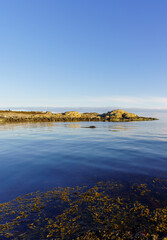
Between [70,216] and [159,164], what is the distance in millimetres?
6695

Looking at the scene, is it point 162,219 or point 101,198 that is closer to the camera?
point 162,219

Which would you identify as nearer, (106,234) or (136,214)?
(106,234)

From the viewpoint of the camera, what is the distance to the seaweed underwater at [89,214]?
10.5 feet

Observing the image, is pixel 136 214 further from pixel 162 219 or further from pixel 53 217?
pixel 53 217

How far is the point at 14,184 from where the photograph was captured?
5.72 metres

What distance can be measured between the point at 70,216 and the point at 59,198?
104cm

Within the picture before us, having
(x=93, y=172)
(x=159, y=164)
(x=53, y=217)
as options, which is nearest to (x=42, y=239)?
(x=53, y=217)

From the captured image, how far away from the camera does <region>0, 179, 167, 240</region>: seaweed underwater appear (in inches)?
126

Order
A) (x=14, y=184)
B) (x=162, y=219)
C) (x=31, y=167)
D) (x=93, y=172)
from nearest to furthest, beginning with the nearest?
(x=162, y=219)
(x=14, y=184)
(x=93, y=172)
(x=31, y=167)

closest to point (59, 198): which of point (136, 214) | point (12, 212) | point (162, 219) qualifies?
point (12, 212)

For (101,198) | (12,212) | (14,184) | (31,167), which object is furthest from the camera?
(31,167)

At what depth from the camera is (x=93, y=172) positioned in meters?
7.00

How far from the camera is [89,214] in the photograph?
389cm

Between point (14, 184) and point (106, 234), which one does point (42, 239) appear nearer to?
point (106, 234)
